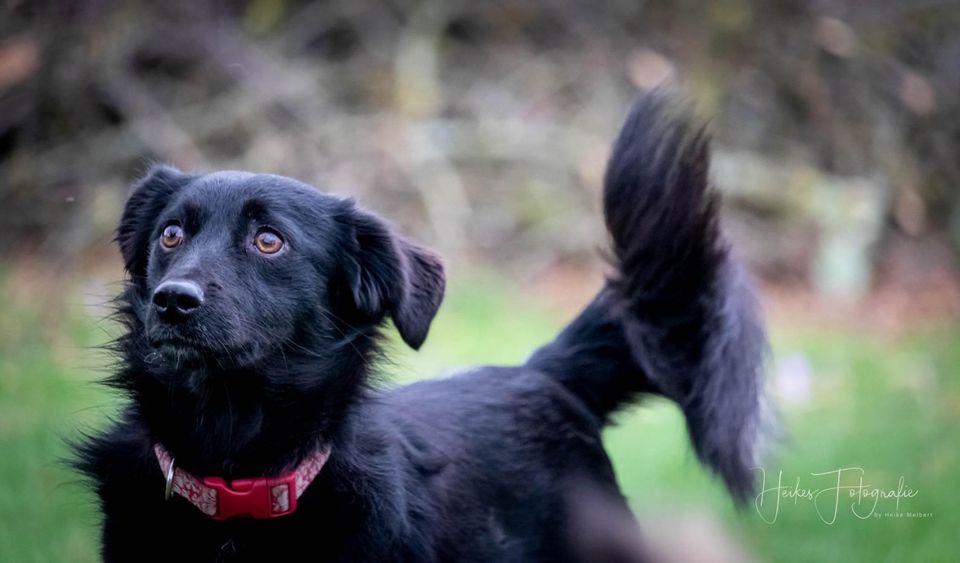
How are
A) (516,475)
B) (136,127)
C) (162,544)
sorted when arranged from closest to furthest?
1. (162,544)
2. (516,475)
3. (136,127)

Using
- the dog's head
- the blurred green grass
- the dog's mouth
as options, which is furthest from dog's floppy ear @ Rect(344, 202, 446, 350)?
the dog's mouth

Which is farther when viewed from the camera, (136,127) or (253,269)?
(136,127)

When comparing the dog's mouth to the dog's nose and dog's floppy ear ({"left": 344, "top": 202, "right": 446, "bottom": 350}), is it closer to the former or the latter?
the dog's nose

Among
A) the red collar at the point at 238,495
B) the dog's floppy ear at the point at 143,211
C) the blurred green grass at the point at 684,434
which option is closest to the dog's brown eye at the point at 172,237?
the dog's floppy ear at the point at 143,211

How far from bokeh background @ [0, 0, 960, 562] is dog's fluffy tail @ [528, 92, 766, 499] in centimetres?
341

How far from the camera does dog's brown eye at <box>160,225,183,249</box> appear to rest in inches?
121

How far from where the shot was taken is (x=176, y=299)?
278cm

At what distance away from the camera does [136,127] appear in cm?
966

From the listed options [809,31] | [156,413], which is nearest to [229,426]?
→ [156,413]

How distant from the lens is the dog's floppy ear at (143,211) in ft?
10.9

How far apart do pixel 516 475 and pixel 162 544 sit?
115cm

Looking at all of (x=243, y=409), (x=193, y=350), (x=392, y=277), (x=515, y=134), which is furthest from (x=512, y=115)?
(x=193, y=350)

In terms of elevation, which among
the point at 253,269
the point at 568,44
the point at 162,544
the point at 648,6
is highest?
the point at 648,6

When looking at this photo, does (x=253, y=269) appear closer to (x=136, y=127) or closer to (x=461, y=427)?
(x=461, y=427)
